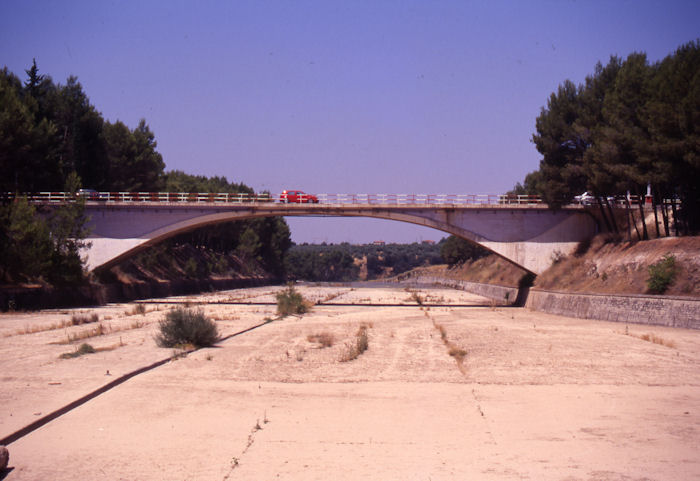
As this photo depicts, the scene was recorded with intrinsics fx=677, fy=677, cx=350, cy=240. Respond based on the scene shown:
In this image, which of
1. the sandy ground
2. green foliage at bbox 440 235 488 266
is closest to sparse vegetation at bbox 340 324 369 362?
the sandy ground

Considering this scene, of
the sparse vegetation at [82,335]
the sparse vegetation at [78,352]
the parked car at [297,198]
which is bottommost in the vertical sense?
the sparse vegetation at [82,335]

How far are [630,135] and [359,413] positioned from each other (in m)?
34.0

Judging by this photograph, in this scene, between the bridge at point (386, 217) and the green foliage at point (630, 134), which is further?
the bridge at point (386, 217)

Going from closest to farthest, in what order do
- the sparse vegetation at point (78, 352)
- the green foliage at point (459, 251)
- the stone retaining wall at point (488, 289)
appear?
the sparse vegetation at point (78, 352)
the stone retaining wall at point (488, 289)
the green foliage at point (459, 251)

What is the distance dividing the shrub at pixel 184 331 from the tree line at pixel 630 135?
24.7 m

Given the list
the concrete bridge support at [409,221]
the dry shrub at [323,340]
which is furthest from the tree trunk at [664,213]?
the dry shrub at [323,340]

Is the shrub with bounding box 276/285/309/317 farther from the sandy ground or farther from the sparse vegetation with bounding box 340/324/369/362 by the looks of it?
the sandy ground

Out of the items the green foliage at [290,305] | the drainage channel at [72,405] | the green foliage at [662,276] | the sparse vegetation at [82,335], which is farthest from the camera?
the green foliage at [290,305]

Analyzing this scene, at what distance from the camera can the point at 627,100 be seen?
4234cm

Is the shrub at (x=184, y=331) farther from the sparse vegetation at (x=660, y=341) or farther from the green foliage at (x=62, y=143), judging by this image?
the green foliage at (x=62, y=143)

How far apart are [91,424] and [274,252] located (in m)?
122

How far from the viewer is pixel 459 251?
135m

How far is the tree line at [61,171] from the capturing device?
→ 45.0m

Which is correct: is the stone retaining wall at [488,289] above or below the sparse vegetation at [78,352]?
below
